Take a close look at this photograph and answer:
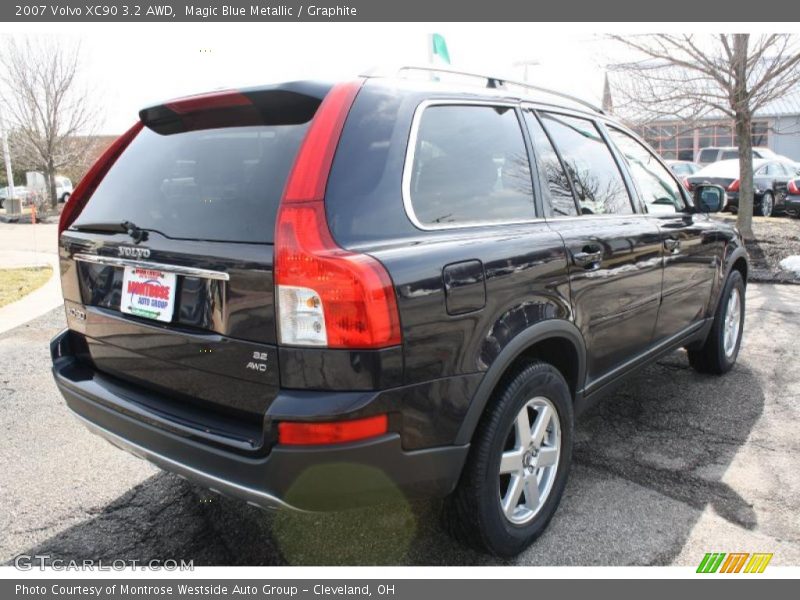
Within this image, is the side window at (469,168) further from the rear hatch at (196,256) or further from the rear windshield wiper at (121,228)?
the rear windshield wiper at (121,228)

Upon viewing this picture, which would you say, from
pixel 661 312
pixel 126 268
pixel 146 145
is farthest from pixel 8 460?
pixel 661 312

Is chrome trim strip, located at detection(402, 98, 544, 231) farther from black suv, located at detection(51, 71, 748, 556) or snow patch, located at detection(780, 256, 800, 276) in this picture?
snow patch, located at detection(780, 256, 800, 276)

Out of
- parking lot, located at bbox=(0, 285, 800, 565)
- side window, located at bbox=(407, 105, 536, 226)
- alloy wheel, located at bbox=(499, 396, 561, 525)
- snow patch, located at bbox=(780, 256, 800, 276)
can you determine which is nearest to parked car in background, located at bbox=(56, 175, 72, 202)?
parking lot, located at bbox=(0, 285, 800, 565)

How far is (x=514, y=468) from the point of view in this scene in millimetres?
2508

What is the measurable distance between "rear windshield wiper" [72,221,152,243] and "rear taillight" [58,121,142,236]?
0.23 meters

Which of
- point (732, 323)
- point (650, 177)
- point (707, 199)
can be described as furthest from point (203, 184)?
point (732, 323)

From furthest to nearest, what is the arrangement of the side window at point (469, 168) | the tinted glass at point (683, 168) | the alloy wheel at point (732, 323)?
the tinted glass at point (683, 168), the alloy wheel at point (732, 323), the side window at point (469, 168)

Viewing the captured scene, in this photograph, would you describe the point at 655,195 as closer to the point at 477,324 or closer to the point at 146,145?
the point at 477,324

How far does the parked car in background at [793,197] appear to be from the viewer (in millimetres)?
Answer: 16047

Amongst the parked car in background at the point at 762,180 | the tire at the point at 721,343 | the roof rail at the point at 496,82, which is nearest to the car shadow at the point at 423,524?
the tire at the point at 721,343

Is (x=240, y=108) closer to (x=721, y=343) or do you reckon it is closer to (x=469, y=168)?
(x=469, y=168)

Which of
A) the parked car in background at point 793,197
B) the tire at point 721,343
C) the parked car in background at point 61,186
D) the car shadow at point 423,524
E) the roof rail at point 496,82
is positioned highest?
the parked car in background at point 61,186

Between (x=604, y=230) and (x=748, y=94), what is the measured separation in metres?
8.72

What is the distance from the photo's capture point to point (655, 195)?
13.0 feet
